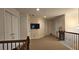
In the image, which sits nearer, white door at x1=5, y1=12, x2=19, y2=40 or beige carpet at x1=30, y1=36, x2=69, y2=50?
white door at x1=5, y1=12, x2=19, y2=40

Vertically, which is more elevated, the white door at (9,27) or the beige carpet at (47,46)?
the white door at (9,27)

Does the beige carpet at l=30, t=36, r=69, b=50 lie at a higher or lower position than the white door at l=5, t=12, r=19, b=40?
lower

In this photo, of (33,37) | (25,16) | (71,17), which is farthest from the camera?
(33,37)

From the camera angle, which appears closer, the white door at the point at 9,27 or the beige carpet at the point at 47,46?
the white door at the point at 9,27

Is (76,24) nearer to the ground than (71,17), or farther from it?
nearer to the ground

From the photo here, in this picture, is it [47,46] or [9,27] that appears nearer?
[9,27]
